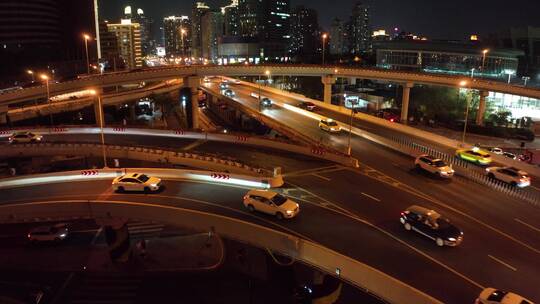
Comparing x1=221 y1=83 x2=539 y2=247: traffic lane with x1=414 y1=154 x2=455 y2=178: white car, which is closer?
x1=221 y1=83 x2=539 y2=247: traffic lane

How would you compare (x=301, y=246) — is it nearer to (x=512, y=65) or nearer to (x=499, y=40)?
(x=512, y=65)

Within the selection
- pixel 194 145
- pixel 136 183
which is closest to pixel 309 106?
pixel 194 145

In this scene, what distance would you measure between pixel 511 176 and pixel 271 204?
19.5 meters

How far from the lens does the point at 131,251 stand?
30781 mm

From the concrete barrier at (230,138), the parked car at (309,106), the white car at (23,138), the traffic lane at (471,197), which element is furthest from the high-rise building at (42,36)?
the traffic lane at (471,197)

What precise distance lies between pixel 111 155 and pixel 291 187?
2093 centimetres

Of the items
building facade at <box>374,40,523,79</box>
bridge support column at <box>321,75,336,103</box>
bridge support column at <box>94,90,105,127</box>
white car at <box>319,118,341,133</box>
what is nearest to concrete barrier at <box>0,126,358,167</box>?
bridge support column at <box>94,90,105,127</box>

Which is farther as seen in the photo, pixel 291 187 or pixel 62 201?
pixel 291 187

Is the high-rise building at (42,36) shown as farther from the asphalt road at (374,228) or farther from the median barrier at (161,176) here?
the asphalt road at (374,228)

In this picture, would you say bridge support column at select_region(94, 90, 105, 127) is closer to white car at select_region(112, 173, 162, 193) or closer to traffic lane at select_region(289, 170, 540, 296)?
white car at select_region(112, 173, 162, 193)

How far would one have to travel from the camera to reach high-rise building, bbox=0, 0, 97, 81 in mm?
125269

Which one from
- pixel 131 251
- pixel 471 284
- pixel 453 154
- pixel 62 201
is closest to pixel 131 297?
pixel 131 251

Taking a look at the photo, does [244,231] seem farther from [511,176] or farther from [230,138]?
[230,138]

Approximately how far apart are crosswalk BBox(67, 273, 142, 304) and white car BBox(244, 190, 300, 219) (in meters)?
9.48
